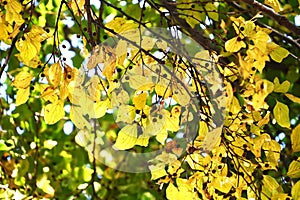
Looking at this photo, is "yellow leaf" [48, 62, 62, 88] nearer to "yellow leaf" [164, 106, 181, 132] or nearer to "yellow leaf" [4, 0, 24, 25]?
"yellow leaf" [4, 0, 24, 25]

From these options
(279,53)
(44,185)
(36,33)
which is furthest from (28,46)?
(44,185)

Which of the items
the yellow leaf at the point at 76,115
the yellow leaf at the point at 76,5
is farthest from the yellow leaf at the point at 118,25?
the yellow leaf at the point at 76,115

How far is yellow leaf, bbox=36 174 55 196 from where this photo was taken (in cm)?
181

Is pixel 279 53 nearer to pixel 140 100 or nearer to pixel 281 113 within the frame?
pixel 281 113

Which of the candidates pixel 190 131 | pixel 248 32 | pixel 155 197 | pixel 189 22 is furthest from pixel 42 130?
pixel 248 32

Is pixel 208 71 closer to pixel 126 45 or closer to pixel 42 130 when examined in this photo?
pixel 126 45

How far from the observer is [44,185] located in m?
1.84

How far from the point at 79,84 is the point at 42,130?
921mm

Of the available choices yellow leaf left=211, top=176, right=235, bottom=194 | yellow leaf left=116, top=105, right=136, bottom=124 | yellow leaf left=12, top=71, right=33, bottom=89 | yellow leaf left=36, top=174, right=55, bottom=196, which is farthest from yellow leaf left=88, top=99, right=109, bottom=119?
yellow leaf left=36, top=174, right=55, bottom=196

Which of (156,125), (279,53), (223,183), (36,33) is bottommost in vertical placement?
(223,183)

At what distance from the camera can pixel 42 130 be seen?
215cm

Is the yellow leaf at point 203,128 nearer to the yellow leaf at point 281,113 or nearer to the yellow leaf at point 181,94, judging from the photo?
the yellow leaf at point 181,94

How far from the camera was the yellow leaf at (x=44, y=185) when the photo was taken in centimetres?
181

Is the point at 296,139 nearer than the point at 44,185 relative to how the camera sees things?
Yes
